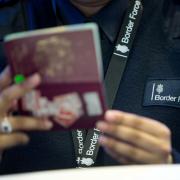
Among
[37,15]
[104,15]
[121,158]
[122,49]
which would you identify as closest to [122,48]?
[122,49]

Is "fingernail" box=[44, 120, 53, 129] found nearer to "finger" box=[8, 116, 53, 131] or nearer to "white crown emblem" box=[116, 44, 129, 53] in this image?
"finger" box=[8, 116, 53, 131]

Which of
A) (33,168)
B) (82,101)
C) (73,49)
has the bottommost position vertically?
(33,168)

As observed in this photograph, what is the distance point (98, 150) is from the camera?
1255 mm

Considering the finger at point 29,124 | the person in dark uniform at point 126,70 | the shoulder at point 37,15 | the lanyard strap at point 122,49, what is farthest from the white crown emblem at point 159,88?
the finger at point 29,124

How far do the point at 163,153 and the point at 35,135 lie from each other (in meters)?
0.44

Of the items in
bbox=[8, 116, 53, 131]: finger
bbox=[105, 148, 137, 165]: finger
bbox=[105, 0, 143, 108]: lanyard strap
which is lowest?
bbox=[105, 148, 137, 165]: finger

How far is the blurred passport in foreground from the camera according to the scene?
0.87 metres

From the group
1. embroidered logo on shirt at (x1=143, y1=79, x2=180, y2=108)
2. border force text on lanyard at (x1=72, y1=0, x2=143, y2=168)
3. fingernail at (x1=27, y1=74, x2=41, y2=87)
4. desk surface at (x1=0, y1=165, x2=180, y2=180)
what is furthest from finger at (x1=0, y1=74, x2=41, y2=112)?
embroidered logo on shirt at (x1=143, y1=79, x2=180, y2=108)

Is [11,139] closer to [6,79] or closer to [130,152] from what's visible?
[6,79]

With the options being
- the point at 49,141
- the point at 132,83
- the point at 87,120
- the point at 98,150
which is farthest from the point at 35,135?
the point at 87,120

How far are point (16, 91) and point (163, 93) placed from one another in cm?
54

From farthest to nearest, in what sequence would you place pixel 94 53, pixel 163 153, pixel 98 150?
pixel 98 150, pixel 163 153, pixel 94 53

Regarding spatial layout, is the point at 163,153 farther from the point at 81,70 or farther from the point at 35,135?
the point at 35,135

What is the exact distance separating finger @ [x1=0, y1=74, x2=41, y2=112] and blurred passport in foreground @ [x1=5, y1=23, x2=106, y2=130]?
15 mm
